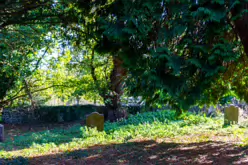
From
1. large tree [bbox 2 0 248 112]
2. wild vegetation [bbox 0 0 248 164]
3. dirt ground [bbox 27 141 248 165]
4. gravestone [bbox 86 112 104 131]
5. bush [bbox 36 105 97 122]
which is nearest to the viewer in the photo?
large tree [bbox 2 0 248 112]

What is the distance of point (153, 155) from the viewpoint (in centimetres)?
665

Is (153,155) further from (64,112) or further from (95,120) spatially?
(64,112)

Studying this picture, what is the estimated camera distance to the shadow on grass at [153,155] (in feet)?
19.9

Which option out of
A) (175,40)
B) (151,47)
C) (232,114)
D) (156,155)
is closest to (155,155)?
(156,155)

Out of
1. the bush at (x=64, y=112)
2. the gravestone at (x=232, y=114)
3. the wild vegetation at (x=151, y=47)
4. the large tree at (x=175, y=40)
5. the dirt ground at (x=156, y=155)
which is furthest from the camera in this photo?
the bush at (x=64, y=112)

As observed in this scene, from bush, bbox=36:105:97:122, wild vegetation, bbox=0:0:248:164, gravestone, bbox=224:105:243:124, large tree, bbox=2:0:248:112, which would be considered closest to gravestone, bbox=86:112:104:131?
wild vegetation, bbox=0:0:248:164

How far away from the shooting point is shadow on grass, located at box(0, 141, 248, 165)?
6.06m

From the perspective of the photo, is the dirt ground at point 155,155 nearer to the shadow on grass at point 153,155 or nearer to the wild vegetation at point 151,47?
the shadow on grass at point 153,155

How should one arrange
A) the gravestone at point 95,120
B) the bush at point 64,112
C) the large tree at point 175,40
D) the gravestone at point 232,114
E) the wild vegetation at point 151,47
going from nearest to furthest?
the large tree at point 175,40
the wild vegetation at point 151,47
the gravestone at point 95,120
the gravestone at point 232,114
the bush at point 64,112

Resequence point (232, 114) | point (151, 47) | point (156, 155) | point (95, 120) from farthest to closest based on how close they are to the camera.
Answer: point (232, 114) < point (95, 120) < point (156, 155) < point (151, 47)

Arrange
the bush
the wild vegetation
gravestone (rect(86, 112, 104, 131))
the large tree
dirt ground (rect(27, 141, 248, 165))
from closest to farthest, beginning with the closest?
the large tree → the wild vegetation → dirt ground (rect(27, 141, 248, 165)) → gravestone (rect(86, 112, 104, 131)) → the bush

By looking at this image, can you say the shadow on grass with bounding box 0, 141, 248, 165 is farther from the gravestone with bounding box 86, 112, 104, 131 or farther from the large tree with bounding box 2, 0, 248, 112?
the gravestone with bounding box 86, 112, 104, 131

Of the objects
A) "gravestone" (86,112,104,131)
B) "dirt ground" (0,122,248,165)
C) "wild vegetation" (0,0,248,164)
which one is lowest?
"dirt ground" (0,122,248,165)

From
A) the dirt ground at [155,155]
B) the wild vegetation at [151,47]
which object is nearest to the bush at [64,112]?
the wild vegetation at [151,47]
